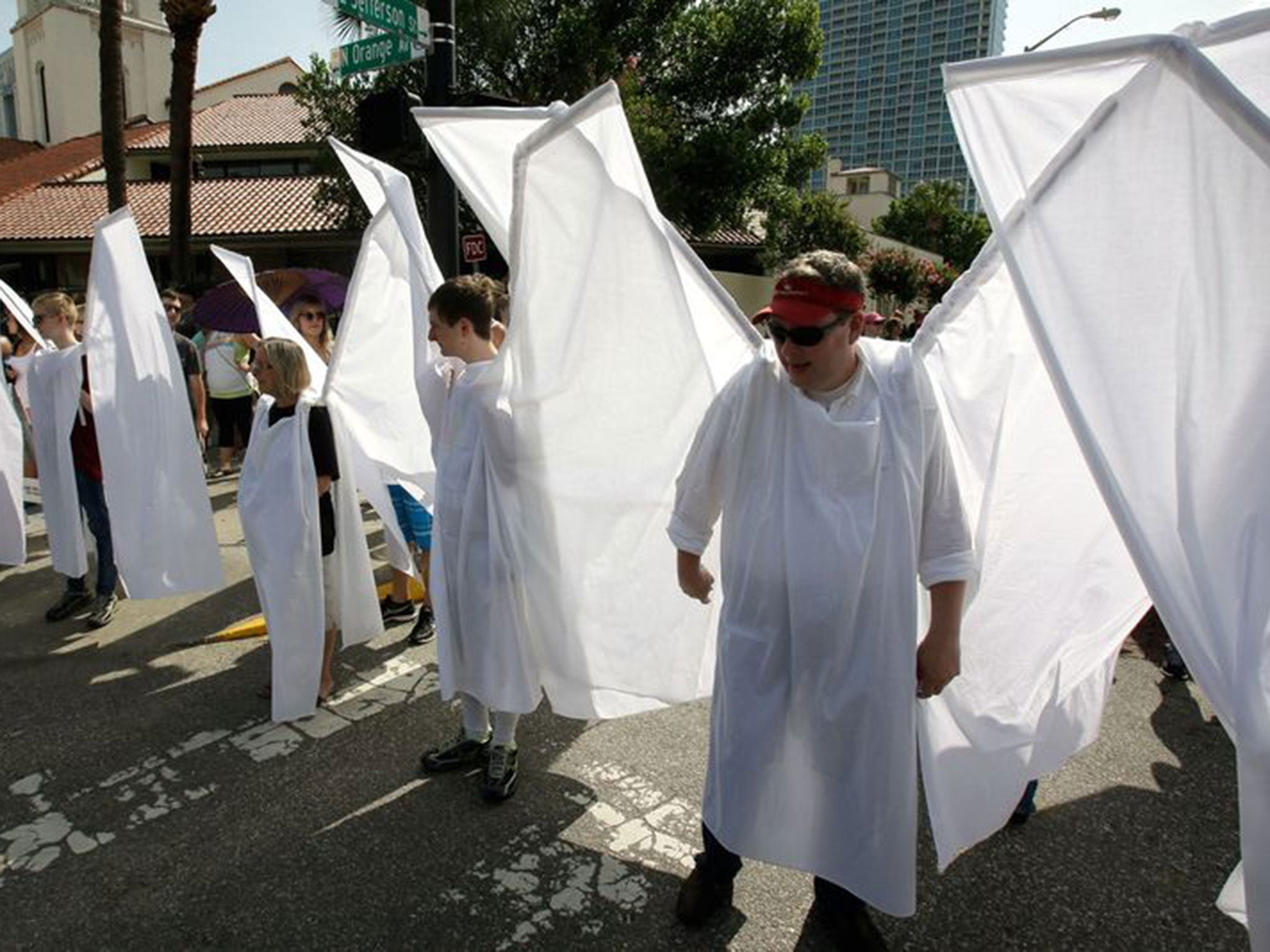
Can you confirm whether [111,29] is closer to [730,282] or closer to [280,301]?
[280,301]

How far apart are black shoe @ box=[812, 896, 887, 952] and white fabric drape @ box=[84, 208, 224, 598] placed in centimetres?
350

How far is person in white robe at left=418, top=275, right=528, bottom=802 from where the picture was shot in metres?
3.08

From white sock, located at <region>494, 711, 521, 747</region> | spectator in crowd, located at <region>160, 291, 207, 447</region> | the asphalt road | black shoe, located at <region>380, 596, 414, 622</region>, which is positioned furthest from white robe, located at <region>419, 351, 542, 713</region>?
spectator in crowd, located at <region>160, 291, 207, 447</region>

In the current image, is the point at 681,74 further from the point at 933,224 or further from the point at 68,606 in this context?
the point at 933,224

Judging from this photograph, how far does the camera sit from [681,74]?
17.2m

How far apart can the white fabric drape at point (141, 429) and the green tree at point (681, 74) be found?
11.5 meters

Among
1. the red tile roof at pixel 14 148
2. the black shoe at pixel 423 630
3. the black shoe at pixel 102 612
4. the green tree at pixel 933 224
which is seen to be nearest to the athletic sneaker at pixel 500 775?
the black shoe at pixel 423 630

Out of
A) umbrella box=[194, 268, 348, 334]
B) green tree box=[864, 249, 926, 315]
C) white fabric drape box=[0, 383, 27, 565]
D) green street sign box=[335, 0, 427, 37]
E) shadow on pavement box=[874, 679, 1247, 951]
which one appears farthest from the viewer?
green tree box=[864, 249, 926, 315]

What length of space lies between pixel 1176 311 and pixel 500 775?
261 centimetres

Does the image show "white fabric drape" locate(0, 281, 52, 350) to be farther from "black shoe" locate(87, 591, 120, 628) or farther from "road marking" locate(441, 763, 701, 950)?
"road marking" locate(441, 763, 701, 950)

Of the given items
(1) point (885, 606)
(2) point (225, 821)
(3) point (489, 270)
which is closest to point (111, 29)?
(3) point (489, 270)

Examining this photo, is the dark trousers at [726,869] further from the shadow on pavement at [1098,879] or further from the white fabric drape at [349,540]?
the white fabric drape at [349,540]

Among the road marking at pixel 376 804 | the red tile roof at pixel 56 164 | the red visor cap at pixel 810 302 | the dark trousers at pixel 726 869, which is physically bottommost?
the road marking at pixel 376 804

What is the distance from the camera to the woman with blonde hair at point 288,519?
3.74 m
